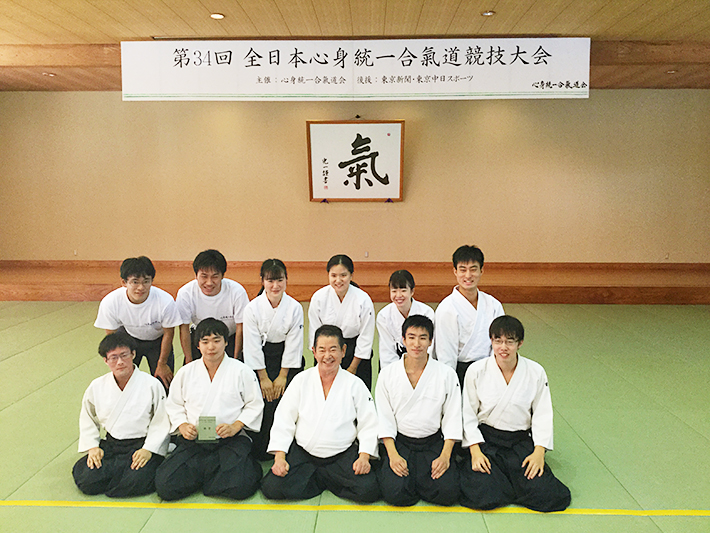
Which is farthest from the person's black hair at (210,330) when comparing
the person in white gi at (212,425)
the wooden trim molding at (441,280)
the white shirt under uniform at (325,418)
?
the wooden trim molding at (441,280)

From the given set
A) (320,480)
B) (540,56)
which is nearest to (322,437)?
(320,480)

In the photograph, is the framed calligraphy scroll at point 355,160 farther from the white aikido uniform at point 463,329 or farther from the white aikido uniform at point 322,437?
the white aikido uniform at point 322,437

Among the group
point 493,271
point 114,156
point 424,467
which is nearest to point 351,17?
point 424,467

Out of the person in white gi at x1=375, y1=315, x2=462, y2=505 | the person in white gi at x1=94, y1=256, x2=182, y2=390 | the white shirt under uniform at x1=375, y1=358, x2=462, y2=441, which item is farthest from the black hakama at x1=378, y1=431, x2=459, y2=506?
the person in white gi at x1=94, y1=256, x2=182, y2=390

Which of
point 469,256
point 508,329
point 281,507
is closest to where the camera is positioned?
point 281,507

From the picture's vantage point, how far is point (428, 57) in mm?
4398

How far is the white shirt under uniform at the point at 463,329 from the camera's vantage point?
344cm

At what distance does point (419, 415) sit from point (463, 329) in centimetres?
72

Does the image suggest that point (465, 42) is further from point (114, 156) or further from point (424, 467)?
point (114, 156)

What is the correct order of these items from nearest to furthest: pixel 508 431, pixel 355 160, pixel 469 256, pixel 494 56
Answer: pixel 508 431, pixel 469 256, pixel 494 56, pixel 355 160

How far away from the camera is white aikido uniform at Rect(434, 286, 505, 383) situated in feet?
11.3

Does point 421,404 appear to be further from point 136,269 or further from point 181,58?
point 181,58

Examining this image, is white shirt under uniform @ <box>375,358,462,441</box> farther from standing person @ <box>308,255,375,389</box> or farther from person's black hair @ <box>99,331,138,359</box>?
person's black hair @ <box>99,331,138,359</box>

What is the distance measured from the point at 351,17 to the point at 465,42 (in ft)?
3.41
